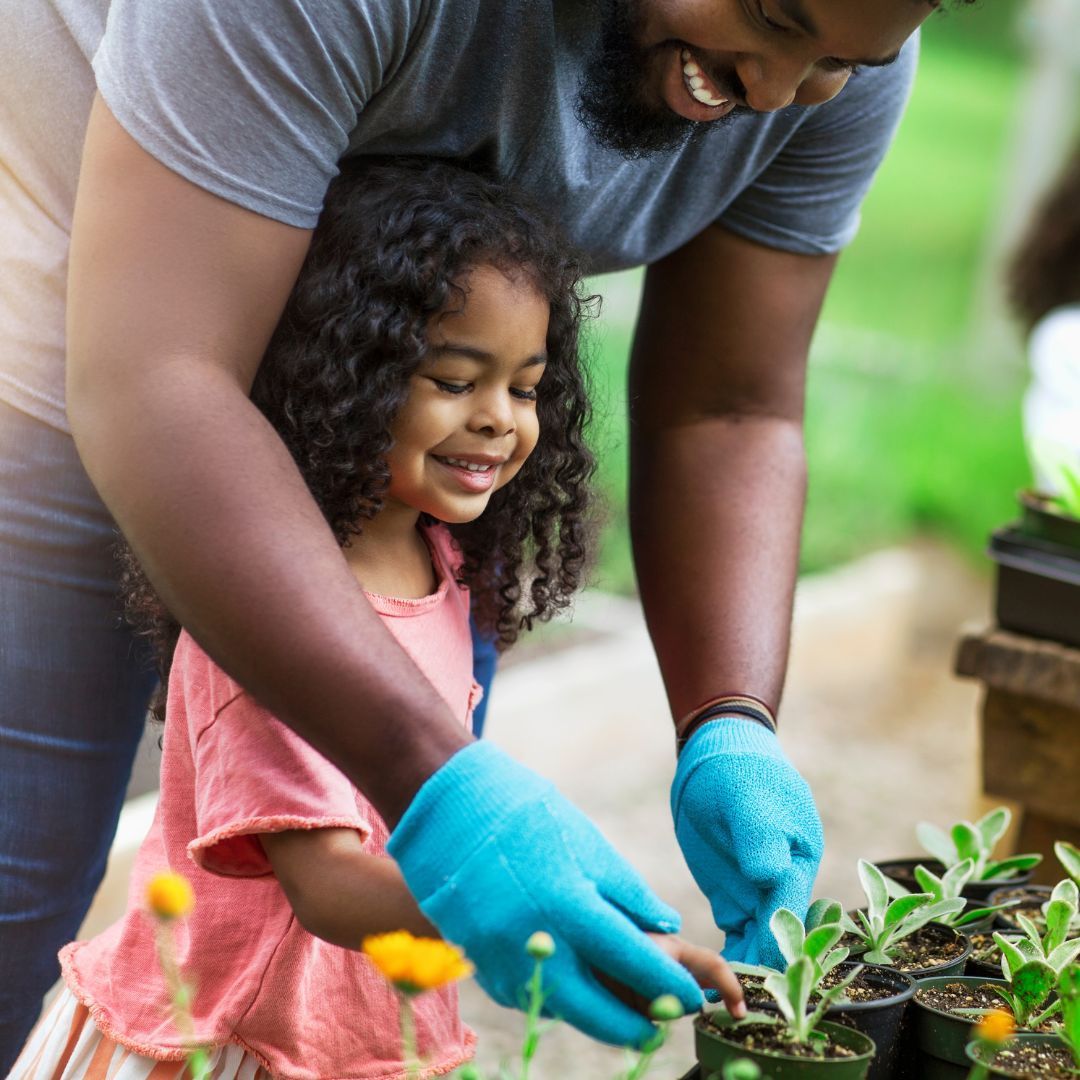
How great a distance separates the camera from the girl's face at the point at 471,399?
3.64ft

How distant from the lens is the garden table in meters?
1.93

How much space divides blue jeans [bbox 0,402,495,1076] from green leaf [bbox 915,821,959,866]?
30.4 inches

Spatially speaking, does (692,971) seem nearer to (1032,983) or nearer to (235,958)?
(1032,983)

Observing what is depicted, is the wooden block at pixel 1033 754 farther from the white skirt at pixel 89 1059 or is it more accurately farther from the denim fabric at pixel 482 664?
the white skirt at pixel 89 1059

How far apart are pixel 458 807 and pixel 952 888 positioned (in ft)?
2.03

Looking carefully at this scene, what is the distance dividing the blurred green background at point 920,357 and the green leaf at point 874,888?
208 cm

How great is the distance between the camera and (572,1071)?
2355mm

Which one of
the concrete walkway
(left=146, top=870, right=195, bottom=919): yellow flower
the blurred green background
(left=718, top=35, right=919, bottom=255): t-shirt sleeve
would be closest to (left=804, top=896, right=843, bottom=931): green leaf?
(left=146, top=870, right=195, bottom=919): yellow flower

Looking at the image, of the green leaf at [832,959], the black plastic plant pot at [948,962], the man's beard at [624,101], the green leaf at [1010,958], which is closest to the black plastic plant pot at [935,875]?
the black plastic plant pot at [948,962]

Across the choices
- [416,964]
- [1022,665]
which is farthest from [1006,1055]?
[1022,665]

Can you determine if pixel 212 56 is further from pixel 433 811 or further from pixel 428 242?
pixel 433 811

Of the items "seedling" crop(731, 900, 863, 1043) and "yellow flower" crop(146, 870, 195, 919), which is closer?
"yellow flower" crop(146, 870, 195, 919)

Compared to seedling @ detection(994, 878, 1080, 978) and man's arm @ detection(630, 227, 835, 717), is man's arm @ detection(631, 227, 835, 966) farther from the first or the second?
seedling @ detection(994, 878, 1080, 978)

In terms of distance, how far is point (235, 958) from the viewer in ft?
3.73
